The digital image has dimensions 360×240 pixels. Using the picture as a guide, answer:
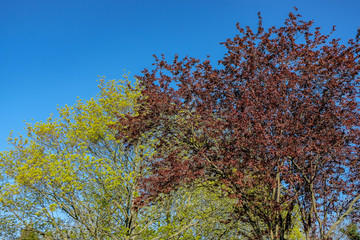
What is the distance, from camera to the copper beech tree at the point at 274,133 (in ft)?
23.3

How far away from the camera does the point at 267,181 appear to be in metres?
6.89

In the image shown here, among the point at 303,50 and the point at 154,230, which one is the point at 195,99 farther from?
the point at 154,230

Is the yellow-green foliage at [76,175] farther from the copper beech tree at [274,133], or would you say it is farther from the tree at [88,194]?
the copper beech tree at [274,133]

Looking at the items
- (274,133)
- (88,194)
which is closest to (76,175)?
(88,194)

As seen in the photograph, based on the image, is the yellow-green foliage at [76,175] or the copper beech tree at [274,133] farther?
the yellow-green foliage at [76,175]

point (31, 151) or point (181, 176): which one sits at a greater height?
point (31, 151)

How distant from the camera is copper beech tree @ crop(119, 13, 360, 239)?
709cm

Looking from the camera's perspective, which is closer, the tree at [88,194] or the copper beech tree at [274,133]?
the copper beech tree at [274,133]

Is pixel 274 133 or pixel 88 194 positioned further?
pixel 88 194

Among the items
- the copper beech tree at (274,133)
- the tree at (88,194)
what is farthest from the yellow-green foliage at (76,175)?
the copper beech tree at (274,133)

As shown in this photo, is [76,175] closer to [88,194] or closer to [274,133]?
[88,194]

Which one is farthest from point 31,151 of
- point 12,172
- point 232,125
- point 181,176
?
point 232,125

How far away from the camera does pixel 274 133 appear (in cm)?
757

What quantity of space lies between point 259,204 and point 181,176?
252 centimetres
